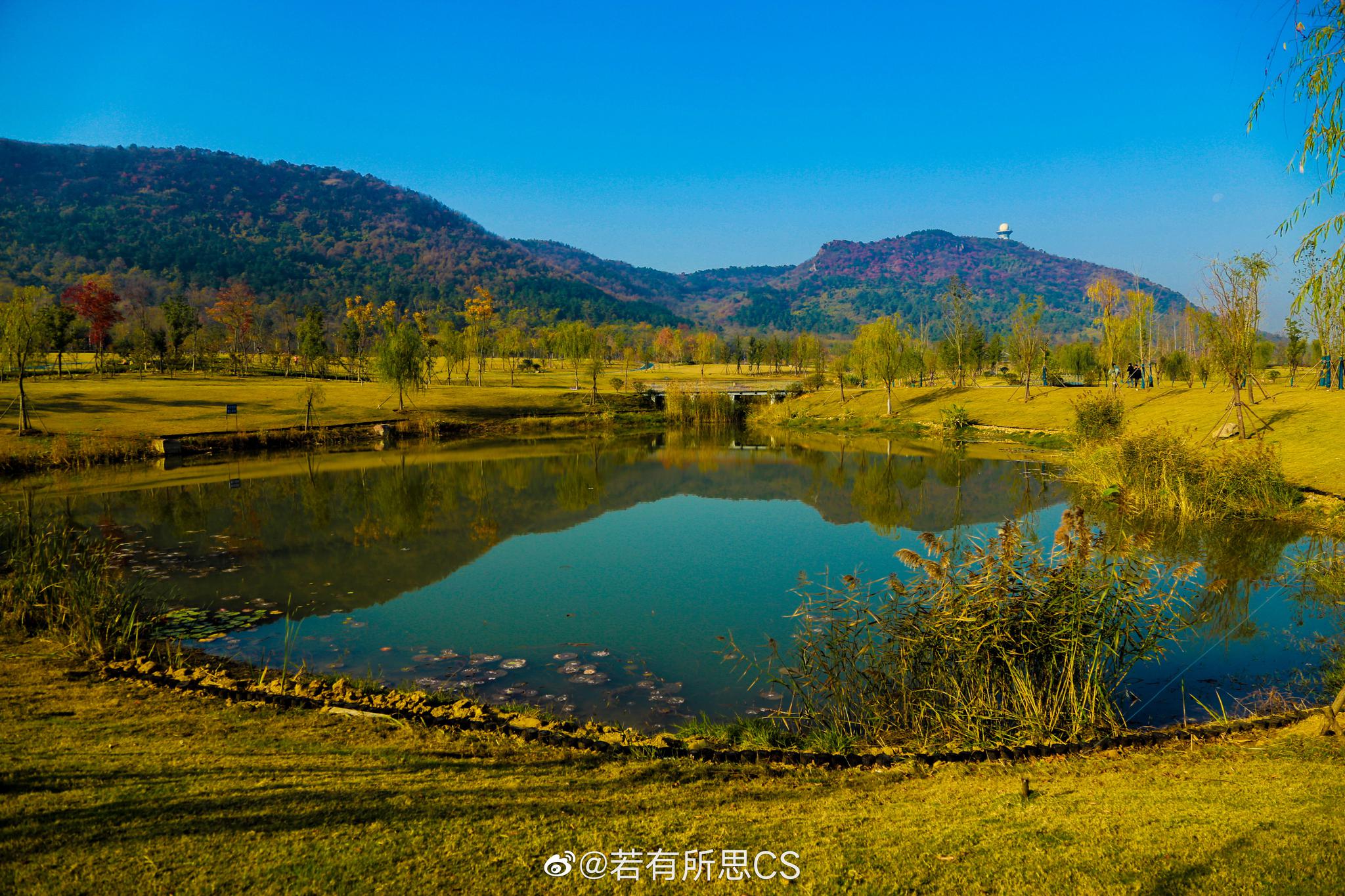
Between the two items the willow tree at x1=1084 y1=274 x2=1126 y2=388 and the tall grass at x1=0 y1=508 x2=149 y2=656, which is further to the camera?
the willow tree at x1=1084 y1=274 x2=1126 y2=388

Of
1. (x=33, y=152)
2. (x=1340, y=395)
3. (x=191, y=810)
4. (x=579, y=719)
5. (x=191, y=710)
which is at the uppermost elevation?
(x=33, y=152)

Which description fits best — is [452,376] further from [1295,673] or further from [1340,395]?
[1295,673]

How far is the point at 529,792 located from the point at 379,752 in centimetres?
168

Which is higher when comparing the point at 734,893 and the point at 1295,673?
the point at 734,893

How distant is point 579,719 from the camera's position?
27.4 ft

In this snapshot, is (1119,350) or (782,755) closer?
(782,755)

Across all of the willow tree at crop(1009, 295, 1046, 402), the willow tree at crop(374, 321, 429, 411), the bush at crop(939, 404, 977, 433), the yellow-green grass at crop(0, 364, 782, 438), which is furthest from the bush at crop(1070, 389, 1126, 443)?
the willow tree at crop(374, 321, 429, 411)

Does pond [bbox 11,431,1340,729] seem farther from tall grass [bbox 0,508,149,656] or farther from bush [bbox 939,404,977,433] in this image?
bush [bbox 939,404,977,433]

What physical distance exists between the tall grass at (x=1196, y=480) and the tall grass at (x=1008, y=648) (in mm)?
13884

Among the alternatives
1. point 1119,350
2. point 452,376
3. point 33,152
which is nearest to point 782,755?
point 1119,350

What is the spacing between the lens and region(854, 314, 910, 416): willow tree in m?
52.5

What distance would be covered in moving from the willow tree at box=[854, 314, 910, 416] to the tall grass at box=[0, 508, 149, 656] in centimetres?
4829

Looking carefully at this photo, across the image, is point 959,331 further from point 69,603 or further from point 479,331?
point 69,603

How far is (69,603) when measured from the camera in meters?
9.98
